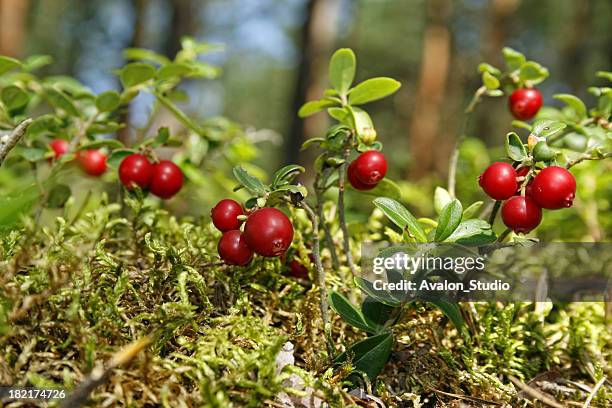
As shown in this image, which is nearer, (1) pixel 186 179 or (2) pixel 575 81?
(1) pixel 186 179

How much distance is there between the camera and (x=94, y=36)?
14.7m

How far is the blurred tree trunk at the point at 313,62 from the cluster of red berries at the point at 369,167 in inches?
123

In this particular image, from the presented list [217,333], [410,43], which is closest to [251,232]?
[217,333]

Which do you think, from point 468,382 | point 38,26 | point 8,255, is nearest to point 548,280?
point 468,382

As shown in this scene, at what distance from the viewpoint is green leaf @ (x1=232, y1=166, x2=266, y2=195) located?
847 millimetres

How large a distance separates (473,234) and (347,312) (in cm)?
24

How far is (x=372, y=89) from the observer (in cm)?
101

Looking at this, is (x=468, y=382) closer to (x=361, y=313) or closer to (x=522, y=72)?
(x=361, y=313)

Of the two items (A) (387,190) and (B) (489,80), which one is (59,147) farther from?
(B) (489,80)

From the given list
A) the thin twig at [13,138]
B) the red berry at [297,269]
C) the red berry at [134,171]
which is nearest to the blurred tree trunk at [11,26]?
the red berry at [134,171]

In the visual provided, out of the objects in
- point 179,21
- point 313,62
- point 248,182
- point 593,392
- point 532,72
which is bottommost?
point 593,392

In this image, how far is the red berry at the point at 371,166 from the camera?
0.95 metres

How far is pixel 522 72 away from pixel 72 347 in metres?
1.04

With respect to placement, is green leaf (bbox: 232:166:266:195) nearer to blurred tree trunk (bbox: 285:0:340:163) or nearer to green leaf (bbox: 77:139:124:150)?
green leaf (bbox: 77:139:124:150)
